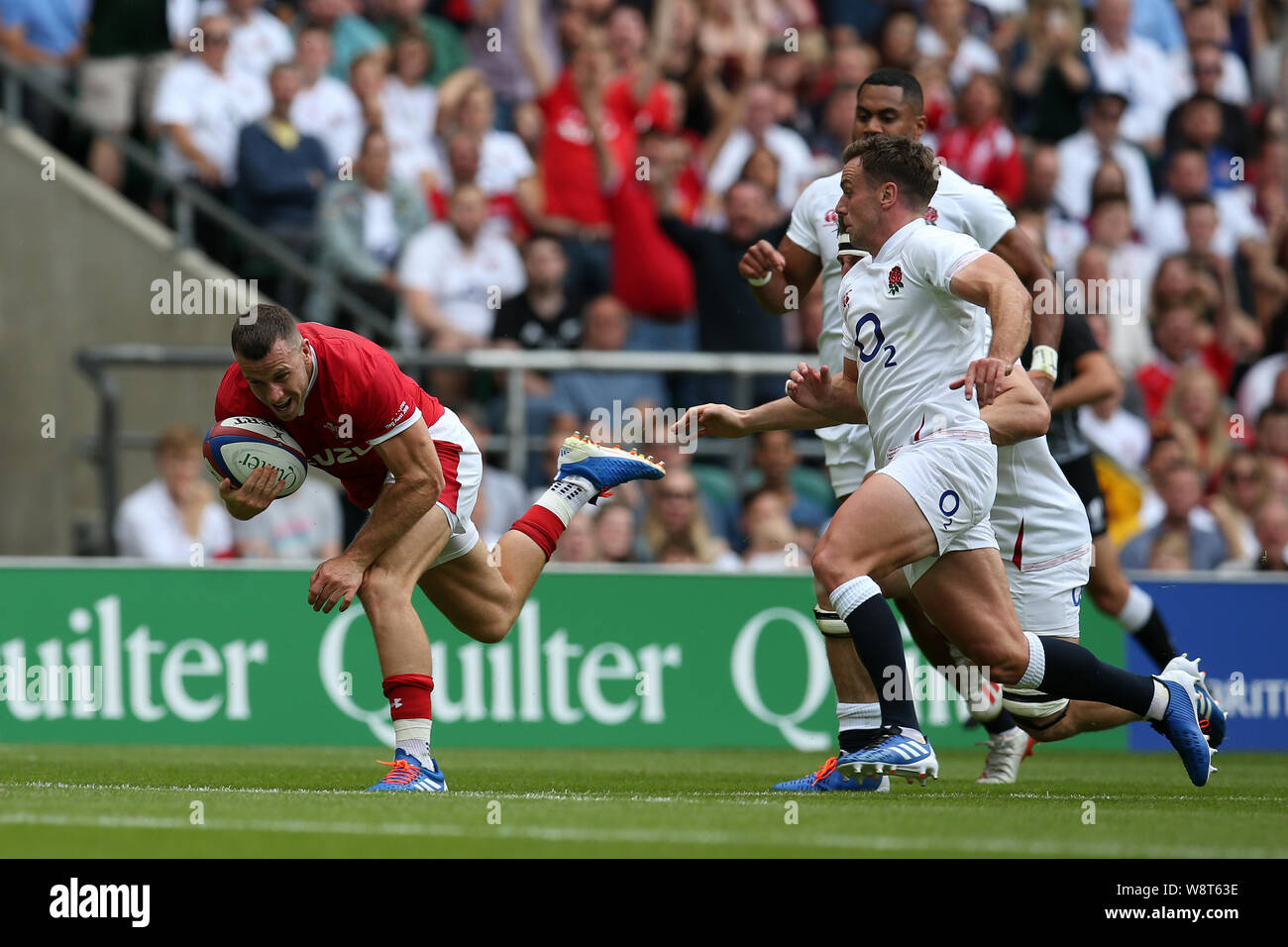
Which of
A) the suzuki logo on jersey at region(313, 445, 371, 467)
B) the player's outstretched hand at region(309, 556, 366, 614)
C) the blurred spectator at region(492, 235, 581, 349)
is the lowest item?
the player's outstretched hand at region(309, 556, 366, 614)

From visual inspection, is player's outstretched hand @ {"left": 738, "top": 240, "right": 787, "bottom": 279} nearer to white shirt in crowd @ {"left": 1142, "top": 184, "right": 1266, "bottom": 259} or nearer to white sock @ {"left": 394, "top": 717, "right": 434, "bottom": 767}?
white sock @ {"left": 394, "top": 717, "right": 434, "bottom": 767}

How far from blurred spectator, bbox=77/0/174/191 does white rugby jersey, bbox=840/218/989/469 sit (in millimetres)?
8135

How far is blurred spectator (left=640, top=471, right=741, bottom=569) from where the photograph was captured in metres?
12.2

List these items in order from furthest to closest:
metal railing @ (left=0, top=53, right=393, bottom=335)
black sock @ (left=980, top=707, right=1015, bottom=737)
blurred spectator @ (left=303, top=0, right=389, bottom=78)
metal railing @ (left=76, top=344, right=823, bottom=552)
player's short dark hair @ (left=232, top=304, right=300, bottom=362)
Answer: blurred spectator @ (left=303, top=0, right=389, bottom=78)
metal railing @ (left=0, top=53, right=393, bottom=335)
metal railing @ (left=76, top=344, right=823, bottom=552)
black sock @ (left=980, top=707, right=1015, bottom=737)
player's short dark hair @ (left=232, top=304, right=300, bottom=362)

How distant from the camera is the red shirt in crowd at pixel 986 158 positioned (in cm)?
1527

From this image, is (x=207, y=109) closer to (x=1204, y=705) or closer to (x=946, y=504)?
(x=946, y=504)

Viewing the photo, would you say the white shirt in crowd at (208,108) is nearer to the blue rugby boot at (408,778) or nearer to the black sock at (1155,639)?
the black sock at (1155,639)

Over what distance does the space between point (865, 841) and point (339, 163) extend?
30.4ft

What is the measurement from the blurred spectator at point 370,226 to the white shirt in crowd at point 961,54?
520 cm

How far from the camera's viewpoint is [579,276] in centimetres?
1382

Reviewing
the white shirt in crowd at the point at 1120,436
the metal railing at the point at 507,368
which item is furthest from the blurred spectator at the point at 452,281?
the white shirt in crowd at the point at 1120,436

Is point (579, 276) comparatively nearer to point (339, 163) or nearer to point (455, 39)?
point (339, 163)

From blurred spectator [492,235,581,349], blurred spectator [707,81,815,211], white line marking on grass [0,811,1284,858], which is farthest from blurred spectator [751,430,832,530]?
white line marking on grass [0,811,1284,858]

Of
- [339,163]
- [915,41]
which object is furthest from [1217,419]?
[339,163]
